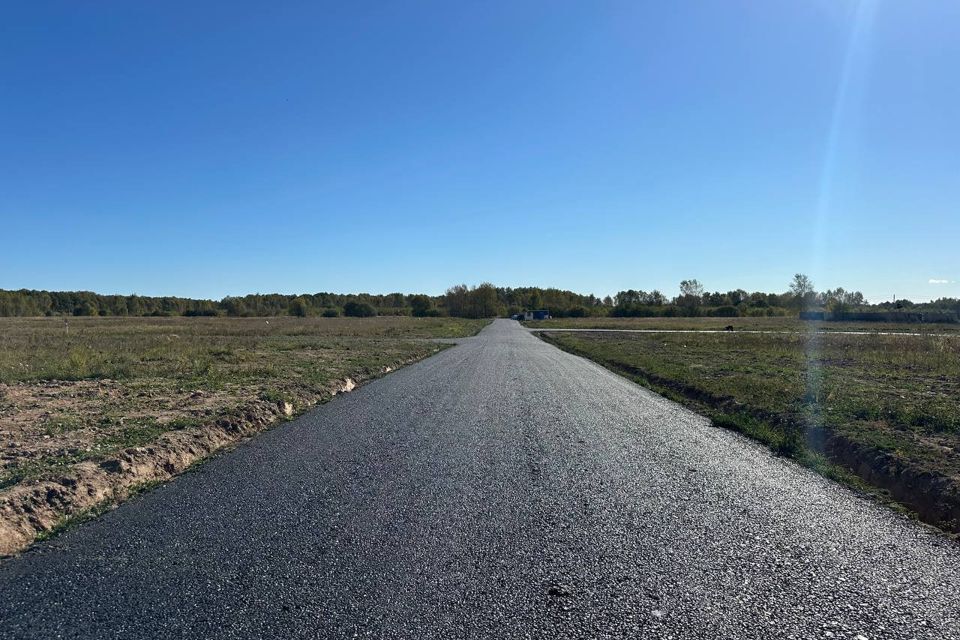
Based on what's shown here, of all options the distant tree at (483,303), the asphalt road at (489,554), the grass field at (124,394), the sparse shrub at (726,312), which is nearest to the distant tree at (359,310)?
the distant tree at (483,303)

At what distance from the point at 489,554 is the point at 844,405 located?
10.2 meters

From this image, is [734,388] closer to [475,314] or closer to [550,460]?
[550,460]

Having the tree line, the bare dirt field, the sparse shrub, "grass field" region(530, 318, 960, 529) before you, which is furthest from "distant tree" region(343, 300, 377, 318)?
"grass field" region(530, 318, 960, 529)

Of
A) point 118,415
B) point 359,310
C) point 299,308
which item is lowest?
point 118,415

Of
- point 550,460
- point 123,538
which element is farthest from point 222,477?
point 550,460

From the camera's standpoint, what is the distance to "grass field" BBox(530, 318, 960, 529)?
773 cm

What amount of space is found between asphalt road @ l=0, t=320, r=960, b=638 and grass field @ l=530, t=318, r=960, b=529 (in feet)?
3.58

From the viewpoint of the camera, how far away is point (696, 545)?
198 inches

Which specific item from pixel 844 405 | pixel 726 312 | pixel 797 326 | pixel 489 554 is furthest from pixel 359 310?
pixel 489 554

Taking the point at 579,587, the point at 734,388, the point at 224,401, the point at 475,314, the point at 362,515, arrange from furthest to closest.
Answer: the point at 475,314 → the point at 734,388 → the point at 224,401 → the point at 362,515 → the point at 579,587

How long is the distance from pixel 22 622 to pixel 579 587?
3.68 metres

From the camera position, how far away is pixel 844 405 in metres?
11.9

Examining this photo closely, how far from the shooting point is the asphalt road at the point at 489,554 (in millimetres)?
3709

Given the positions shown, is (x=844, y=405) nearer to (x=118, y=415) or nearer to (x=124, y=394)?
(x=118, y=415)
